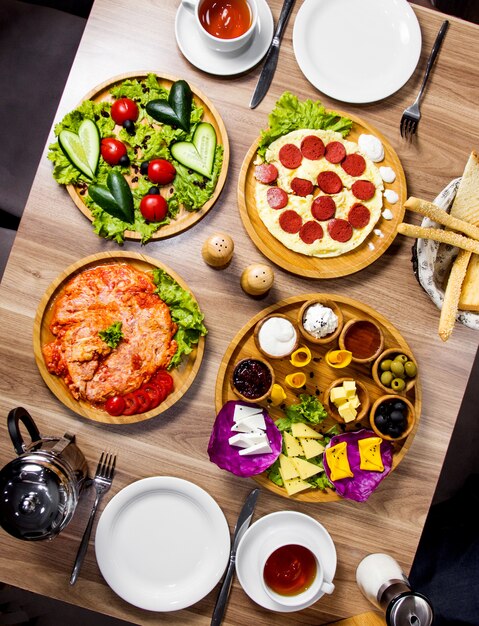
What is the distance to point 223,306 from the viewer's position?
7.78 ft

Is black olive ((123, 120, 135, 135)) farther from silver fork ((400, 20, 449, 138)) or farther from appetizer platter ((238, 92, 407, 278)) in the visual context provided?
silver fork ((400, 20, 449, 138))

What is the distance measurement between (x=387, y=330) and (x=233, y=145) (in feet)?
3.24

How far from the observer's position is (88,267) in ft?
7.61

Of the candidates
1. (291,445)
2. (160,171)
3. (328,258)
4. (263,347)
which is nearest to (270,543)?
(291,445)

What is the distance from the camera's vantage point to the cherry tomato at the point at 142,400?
2246 millimetres

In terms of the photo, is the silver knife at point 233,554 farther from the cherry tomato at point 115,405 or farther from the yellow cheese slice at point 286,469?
the cherry tomato at point 115,405

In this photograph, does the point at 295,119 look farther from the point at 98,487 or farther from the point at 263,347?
the point at 98,487

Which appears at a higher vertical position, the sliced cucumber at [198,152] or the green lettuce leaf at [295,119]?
the green lettuce leaf at [295,119]

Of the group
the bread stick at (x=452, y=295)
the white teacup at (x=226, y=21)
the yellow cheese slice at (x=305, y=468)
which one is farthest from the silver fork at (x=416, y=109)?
the yellow cheese slice at (x=305, y=468)

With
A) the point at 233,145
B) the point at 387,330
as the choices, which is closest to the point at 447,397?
the point at 387,330

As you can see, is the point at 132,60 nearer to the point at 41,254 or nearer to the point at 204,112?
the point at 204,112

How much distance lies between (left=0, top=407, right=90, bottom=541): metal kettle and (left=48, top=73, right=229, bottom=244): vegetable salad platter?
84 centimetres

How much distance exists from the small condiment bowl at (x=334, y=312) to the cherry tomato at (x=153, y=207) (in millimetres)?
669

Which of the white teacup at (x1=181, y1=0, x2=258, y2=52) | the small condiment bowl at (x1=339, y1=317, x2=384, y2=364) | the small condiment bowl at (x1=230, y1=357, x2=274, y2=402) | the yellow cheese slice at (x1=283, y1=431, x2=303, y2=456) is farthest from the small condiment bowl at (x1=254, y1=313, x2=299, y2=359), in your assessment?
the white teacup at (x1=181, y1=0, x2=258, y2=52)
